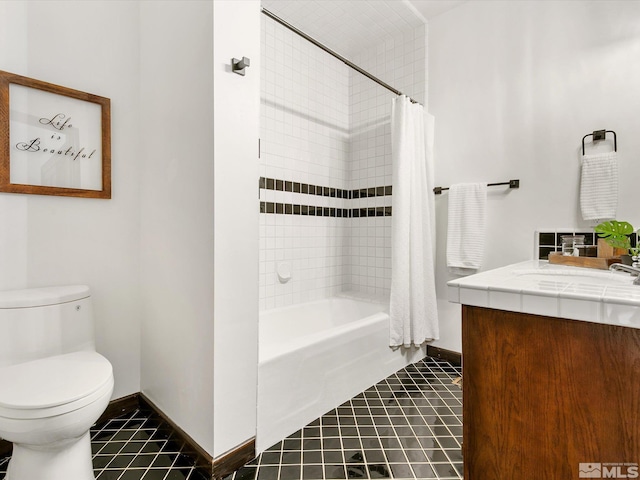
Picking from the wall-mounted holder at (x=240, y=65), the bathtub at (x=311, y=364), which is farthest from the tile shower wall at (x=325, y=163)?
the wall-mounted holder at (x=240, y=65)

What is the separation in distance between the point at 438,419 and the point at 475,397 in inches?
37.0

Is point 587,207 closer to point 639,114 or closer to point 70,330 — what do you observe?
point 639,114

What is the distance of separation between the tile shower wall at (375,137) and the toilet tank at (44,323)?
2.06 m

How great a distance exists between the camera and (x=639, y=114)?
1.82 metres

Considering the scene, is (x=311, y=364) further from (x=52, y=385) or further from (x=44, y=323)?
(x=44, y=323)

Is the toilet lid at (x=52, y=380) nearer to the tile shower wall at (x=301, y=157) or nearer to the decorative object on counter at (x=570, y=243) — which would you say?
the tile shower wall at (x=301, y=157)

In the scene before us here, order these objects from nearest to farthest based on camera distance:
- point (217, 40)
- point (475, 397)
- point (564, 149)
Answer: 1. point (475, 397)
2. point (217, 40)
3. point (564, 149)

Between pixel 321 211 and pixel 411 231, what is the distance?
852 mm

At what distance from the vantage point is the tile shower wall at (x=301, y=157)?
2.47 meters

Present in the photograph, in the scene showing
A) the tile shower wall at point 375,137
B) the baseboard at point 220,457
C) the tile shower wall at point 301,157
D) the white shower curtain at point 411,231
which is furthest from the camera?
the tile shower wall at point 375,137

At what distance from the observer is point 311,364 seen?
1.72 metres

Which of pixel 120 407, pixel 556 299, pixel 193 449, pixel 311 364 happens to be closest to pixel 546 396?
pixel 556 299

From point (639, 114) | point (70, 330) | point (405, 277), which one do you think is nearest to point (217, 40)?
point (70, 330)

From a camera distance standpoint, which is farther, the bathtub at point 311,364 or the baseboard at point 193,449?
the bathtub at point 311,364
